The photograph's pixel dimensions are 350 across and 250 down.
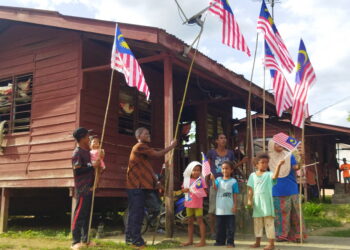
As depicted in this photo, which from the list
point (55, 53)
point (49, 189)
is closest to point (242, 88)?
point (55, 53)

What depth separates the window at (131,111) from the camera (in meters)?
9.16

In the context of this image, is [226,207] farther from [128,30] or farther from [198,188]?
[128,30]

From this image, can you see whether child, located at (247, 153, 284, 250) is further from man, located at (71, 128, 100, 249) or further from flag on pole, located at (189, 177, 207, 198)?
man, located at (71, 128, 100, 249)

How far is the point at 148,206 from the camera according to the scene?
25.1ft

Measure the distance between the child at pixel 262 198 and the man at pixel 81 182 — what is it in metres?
2.24

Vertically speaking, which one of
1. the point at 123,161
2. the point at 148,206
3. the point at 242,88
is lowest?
the point at 148,206

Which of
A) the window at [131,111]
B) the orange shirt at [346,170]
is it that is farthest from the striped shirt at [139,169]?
the orange shirt at [346,170]

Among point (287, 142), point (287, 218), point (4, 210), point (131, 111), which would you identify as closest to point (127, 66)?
point (287, 142)

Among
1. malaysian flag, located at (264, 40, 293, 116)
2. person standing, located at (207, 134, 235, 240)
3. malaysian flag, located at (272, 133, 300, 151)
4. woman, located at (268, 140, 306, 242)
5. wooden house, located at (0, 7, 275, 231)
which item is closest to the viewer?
malaysian flag, located at (272, 133, 300, 151)

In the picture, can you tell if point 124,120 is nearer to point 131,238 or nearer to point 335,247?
point 131,238

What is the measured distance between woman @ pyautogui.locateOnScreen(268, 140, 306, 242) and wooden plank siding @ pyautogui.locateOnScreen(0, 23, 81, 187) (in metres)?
4.01

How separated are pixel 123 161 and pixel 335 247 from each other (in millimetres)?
4681

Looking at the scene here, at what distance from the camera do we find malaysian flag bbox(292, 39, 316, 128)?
6.46 meters

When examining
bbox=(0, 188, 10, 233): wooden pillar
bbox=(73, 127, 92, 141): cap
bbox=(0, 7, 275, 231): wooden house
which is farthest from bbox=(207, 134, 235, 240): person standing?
bbox=(0, 188, 10, 233): wooden pillar
